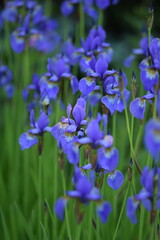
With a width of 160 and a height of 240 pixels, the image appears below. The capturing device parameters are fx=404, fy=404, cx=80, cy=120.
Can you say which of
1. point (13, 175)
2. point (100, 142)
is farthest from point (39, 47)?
point (100, 142)

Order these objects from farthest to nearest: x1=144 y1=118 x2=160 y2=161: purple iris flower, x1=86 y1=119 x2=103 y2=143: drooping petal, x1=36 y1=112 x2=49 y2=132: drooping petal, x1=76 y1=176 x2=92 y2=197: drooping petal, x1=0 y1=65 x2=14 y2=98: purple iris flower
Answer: x1=0 y1=65 x2=14 y2=98: purple iris flower < x1=36 y1=112 x2=49 y2=132: drooping petal < x1=86 y1=119 x2=103 y2=143: drooping petal < x1=76 y1=176 x2=92 y2=197: drooping petal < x1=144 y1=118 x2=160 y2=161: purple iris flower

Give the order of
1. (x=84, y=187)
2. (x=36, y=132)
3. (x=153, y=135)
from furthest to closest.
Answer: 1. (x=36, y=132)
2. (x=84, y=187)
3. (x=153, y=135)

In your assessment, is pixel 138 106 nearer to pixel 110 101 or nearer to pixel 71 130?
pixel 110 101

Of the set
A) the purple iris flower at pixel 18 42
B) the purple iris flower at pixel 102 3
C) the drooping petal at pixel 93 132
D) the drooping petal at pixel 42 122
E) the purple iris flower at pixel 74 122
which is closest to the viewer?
the drooping petal at pixel 93 132

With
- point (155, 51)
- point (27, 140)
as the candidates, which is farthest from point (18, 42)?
point (155, 51)

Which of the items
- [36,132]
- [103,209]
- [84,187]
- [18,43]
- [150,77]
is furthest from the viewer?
[18,43]

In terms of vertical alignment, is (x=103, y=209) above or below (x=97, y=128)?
below

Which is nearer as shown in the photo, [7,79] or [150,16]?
[150,16]

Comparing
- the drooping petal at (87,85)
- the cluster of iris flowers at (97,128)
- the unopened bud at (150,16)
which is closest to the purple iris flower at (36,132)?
the cluster of iris flowers at (97,128)

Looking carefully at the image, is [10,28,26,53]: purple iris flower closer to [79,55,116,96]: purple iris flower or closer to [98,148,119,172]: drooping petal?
[79,55,116,96]: purple iris flower

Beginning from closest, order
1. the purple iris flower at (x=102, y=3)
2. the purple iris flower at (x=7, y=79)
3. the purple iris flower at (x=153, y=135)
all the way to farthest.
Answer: the purple iris flower at (x=153, y=135)
the purple iris flower at (x=102, y=3)
the purple iris flower at (x=7, y=79)

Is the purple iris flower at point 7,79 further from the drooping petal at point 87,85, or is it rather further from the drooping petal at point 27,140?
the drooping petal at point 87,85

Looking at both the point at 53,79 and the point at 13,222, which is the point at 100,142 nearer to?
the point at 53,79

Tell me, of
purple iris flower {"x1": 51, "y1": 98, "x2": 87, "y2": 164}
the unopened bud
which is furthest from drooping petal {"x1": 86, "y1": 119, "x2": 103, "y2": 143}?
the unopened bud
